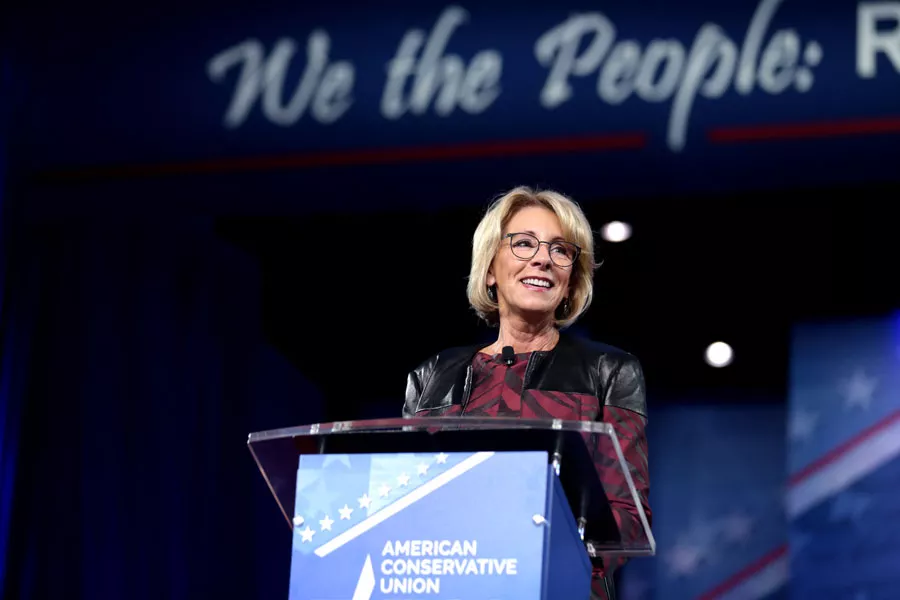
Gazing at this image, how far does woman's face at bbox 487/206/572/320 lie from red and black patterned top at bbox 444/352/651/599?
95mm

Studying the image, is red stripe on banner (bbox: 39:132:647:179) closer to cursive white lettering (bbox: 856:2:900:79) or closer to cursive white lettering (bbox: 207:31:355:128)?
cursive white lettering (bbox: 207:31:355:128)

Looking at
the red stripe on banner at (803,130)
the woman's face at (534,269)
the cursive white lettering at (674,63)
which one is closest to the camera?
the woman's face at (534,269)

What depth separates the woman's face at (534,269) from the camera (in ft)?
6.86

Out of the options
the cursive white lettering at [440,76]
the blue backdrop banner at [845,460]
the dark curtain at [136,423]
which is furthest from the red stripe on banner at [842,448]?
the dark curtain at [136,423]

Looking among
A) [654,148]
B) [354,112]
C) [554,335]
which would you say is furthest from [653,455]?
[554,335]

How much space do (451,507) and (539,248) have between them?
687 millimetres

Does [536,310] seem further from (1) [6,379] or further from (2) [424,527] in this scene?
(1) [6,379]

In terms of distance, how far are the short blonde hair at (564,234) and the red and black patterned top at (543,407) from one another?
159 mm

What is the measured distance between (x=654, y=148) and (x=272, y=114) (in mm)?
1437

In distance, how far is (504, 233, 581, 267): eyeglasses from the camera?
83.0 inches

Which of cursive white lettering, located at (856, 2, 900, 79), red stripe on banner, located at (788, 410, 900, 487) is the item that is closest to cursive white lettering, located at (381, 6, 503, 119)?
cursive white lettering, located at (856, 2, 900, 79)

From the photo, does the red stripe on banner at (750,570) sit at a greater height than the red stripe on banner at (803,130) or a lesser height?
lesser

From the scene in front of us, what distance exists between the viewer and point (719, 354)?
5.73m

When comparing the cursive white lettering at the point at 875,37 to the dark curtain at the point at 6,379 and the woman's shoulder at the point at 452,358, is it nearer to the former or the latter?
the woman's shoulder at the point at 452,358
